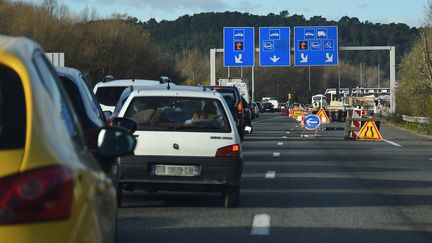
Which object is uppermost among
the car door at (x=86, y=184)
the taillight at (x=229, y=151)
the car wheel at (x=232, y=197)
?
the car door at (x=86, y=184)

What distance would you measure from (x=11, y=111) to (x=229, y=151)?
24.2ft

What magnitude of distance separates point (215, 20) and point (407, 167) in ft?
525

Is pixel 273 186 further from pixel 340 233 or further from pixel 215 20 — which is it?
pixel 215 20

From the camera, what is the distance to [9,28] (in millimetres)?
52562

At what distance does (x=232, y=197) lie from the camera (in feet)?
36.4

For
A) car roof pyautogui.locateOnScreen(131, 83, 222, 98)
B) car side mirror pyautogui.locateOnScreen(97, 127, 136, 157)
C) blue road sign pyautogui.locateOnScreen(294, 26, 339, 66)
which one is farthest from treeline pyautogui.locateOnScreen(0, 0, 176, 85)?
car side mirror pyautogui.locateOnScreen(97, 127, 136, 157)

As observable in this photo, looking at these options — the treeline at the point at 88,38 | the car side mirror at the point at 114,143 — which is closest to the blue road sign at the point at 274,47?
the treeline at the point at 88,38

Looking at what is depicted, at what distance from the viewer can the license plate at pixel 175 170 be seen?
1094cm

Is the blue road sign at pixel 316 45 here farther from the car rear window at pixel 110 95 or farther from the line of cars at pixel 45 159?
the line of cars at pixel 45 159

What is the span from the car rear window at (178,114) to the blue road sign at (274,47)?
39171 mm

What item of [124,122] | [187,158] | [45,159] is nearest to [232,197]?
[187,158]

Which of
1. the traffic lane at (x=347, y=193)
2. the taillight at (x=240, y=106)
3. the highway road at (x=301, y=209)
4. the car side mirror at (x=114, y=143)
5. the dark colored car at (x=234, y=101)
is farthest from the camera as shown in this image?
the taillight at (x=240, y=106)

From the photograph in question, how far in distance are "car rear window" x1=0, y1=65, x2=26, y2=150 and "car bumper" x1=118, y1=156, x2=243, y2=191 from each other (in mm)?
7157

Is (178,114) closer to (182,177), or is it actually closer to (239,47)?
(182,177)
